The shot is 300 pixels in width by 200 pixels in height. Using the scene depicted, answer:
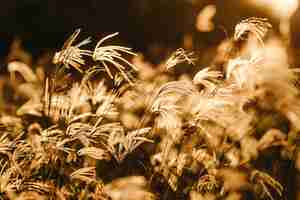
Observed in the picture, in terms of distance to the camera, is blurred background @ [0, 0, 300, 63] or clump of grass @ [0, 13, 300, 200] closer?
clump of grass @ [0, 13, 300, 200]

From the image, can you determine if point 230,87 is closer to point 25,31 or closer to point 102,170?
point 102,170

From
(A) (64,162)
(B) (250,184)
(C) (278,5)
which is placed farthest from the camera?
(C) (278,5)

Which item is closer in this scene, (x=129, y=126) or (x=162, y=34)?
(x=129, y=126)

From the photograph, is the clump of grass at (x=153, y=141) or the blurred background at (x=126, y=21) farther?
the blurred background at (x=126, y=21)

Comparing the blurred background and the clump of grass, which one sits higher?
the blurred background

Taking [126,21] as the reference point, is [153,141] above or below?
below

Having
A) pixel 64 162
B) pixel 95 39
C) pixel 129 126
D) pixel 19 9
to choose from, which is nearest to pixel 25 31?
pixel 19 9

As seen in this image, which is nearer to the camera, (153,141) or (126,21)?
(153,141)

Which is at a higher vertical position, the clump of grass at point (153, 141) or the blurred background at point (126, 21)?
the blurred background at point (126, 21)
